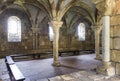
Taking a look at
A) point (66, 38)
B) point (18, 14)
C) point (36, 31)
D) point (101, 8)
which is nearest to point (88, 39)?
point (66, 38)

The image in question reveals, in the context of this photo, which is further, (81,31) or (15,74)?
(81,31)

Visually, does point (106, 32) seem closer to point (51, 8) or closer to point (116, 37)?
point (116, 37)

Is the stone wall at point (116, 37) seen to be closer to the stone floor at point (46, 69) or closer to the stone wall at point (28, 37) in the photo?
the stone floor at point (46, 69)

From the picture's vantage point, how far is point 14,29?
9.64 metres

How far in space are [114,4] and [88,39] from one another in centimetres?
1051

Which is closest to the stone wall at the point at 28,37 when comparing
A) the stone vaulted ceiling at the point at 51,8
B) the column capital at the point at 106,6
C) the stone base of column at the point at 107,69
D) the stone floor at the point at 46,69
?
the stone vaulted ceiling at the point at 51,8

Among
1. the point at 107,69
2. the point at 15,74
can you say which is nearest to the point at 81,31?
the point at 107,69

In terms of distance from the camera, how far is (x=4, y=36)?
9.26 m

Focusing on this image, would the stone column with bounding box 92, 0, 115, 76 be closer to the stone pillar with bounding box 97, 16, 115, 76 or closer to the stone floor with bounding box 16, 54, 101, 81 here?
the stone pillar with bounding box 97, 16, 115, 76

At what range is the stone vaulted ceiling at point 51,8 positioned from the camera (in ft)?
20.3

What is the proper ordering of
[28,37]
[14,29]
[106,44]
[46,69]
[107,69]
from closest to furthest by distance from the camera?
[107,69]
[106,44]
[46,69]
[14,29]
[28,37]

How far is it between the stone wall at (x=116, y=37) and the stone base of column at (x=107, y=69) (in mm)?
116

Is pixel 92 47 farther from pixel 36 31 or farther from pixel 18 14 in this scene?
pixel 18 14

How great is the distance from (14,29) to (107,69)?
821cm
